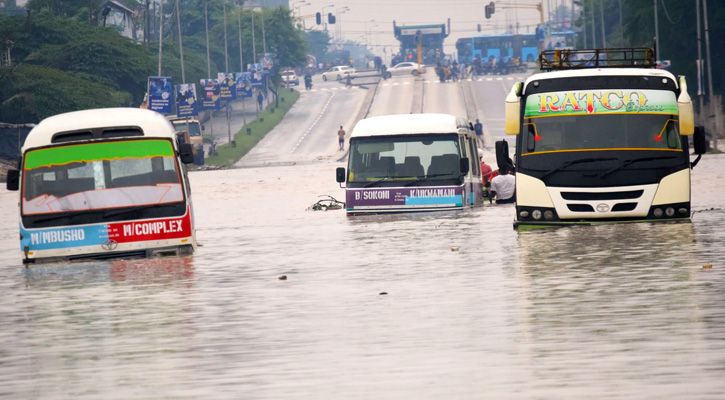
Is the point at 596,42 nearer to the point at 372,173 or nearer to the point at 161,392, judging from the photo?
the point at 372,173

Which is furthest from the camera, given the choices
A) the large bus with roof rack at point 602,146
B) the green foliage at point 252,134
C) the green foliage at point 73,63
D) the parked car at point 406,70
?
the parked car at point 406,70

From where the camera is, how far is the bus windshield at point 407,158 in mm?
23641

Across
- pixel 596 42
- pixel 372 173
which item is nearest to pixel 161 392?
pixel 372 173

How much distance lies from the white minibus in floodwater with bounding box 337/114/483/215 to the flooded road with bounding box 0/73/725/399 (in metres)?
3.57

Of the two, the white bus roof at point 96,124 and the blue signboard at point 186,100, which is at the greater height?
the blue signboard at point 186,100

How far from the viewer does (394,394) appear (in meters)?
7.24

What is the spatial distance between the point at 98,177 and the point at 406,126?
829cm

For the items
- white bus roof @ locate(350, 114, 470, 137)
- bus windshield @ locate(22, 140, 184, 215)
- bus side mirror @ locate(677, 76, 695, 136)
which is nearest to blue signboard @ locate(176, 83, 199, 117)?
white bus roof @ locate(350, 114, 470, 137)

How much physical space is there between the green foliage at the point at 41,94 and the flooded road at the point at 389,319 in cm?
4705

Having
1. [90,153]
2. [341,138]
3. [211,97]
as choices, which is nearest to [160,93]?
[211,97]

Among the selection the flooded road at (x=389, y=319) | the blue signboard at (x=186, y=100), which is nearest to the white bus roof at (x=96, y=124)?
the flooded road at (x=389, y=319)

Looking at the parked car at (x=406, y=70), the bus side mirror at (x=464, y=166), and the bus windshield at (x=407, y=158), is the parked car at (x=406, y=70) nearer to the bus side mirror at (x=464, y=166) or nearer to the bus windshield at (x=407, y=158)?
the bus windshield at (x=407, y=158)

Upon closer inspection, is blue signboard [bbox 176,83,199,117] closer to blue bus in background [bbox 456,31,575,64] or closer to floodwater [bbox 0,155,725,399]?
floodwater [bbox 0,155,725,399]

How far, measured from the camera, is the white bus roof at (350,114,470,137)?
77.8 ft
